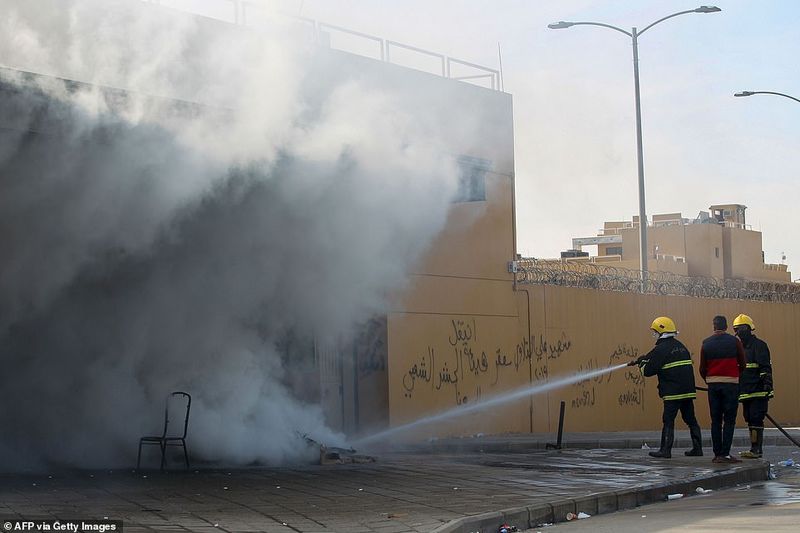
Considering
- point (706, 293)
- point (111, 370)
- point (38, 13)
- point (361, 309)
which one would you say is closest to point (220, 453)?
point (111, 370)

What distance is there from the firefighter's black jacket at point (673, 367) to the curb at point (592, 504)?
Result: 1.53 meters

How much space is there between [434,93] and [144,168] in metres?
6.66

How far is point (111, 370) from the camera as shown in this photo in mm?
14445

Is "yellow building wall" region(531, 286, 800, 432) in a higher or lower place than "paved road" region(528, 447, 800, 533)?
higher

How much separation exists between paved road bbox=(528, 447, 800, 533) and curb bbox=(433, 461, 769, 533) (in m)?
0.14

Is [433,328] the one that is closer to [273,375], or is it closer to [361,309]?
[361,309]

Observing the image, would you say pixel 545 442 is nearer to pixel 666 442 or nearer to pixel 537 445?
pixel 537 445

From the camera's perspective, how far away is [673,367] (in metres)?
15.0

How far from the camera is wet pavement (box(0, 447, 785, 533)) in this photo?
363 inches

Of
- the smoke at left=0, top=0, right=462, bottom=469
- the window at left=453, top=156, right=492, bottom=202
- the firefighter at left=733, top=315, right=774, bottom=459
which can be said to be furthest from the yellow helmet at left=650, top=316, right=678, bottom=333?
the window at left=453, top=156, right=492, bottom=202

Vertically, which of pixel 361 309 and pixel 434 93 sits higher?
pixel 434 93

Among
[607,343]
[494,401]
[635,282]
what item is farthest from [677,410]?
[635,282]

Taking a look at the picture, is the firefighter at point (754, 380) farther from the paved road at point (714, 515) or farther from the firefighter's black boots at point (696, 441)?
the paved road at point (714, 515)

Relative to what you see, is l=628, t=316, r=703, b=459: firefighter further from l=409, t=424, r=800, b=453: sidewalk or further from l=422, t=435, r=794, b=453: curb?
Result: l=422, t=435, r=794, b=453: curb
